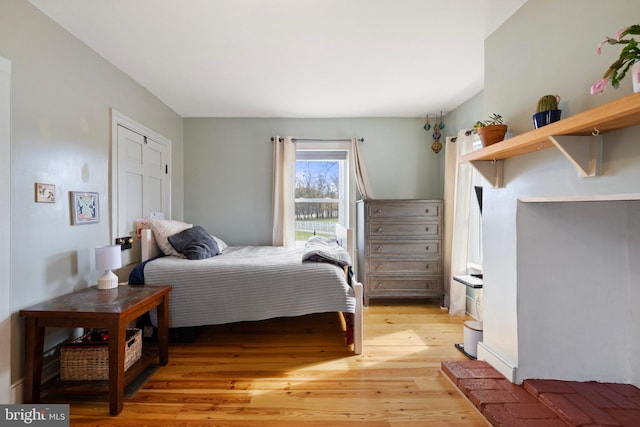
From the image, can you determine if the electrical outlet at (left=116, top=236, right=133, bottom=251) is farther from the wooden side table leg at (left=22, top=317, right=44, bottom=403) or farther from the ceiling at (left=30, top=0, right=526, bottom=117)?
the ceiling at (left=30, top=0, right=526, bottom=117)

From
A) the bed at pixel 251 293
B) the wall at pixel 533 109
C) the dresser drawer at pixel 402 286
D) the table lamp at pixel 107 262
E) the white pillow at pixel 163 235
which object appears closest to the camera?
the wall at pixel 533 109

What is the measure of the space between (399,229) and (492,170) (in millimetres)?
1573

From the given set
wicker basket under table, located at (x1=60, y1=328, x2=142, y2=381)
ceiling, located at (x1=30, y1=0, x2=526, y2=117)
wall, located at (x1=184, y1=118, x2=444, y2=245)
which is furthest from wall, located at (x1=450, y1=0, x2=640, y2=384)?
wicker basket under table, located at (x1=60, y1=328, x2=142, y2=381)

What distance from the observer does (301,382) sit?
191 cm

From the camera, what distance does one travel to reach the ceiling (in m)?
1.77

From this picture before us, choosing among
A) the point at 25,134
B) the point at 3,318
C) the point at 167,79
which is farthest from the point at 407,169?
the point at 3,318

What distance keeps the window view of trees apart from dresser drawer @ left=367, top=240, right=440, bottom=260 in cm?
86

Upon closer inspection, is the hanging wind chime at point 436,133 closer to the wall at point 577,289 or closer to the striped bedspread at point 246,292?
the wall at point 577,289

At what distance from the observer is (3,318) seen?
5.09 feet

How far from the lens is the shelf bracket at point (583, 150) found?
123 centimetres

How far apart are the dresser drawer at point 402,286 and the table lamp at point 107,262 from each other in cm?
251

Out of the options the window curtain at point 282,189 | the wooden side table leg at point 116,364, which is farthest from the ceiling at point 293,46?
the wooden side table leg at point 116,364

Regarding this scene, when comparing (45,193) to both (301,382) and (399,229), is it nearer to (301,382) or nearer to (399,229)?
(301,382)

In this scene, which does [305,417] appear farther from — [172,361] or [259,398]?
[172,361]
